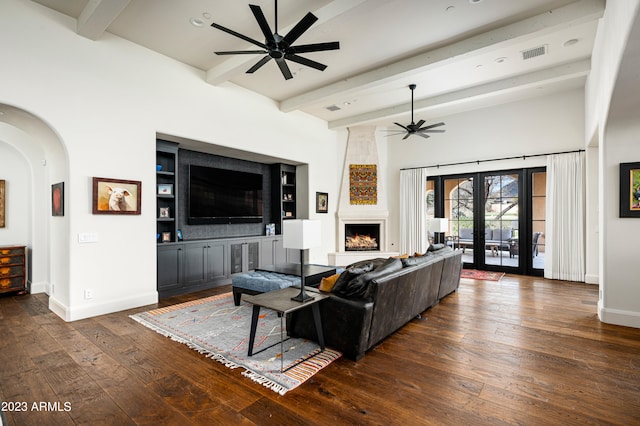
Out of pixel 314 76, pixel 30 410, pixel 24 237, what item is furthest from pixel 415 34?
pixel 24 237

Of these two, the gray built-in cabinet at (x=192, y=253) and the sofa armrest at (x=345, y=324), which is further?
the gray built-in cabinet at (x=192, y=253)

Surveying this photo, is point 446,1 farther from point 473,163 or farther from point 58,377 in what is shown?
point 58,377

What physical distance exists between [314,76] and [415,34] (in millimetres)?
1906

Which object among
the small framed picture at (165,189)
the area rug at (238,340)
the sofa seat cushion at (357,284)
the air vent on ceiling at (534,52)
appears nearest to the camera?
the area rug at (238,340)

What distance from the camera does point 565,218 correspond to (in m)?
6.29

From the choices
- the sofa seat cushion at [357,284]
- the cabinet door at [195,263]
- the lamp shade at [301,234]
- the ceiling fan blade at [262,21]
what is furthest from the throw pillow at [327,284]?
the cabinet door at [195,263]

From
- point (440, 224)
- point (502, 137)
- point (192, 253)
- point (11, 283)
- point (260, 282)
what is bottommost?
point (11, 283)

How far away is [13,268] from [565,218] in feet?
32.6

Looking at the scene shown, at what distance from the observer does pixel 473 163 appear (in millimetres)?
7383

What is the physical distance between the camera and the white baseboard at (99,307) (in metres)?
3.96

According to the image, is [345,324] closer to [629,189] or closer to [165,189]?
[629,189]

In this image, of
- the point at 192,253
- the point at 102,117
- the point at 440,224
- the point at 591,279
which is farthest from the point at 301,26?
the point at 591,279

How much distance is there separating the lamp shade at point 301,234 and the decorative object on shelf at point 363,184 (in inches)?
217

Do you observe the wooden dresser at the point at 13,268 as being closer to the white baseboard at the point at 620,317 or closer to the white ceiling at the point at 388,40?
the white ceiling at the point at 388,40
